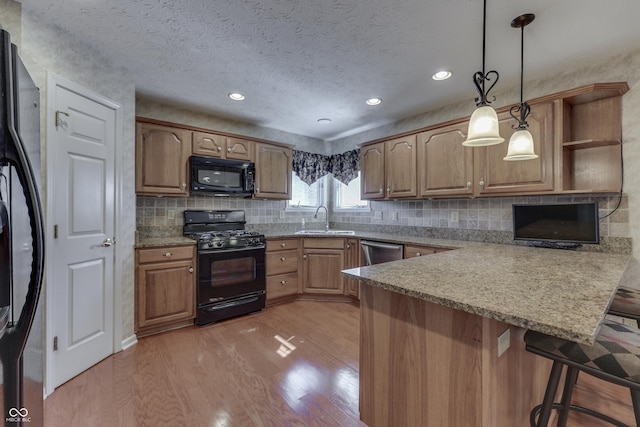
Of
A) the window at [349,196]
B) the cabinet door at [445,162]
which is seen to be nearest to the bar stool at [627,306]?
→ the cabinet door at [445,162]

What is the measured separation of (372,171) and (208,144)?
1.98 meters

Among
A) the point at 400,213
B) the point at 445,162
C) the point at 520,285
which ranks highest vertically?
the point at 445,162

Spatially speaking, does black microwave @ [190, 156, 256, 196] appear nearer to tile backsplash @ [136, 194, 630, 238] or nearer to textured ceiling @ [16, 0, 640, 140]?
tile backsplash @ [136, 194, 630, 238]

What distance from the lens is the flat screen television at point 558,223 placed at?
205 cm

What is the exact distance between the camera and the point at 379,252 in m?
3.13

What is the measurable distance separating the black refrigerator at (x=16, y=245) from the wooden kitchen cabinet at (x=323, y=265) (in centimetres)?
279

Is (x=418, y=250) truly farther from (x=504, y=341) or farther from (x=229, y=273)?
(x=229, y=273)

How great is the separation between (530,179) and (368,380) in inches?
80.6

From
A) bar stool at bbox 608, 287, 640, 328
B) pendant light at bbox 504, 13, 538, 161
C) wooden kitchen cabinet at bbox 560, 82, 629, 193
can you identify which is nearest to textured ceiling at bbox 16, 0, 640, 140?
pendant light at bbox 504, 13, 538, 161

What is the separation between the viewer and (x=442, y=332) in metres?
1.11

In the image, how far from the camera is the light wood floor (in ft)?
5.20

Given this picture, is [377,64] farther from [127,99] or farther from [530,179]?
[127,99]

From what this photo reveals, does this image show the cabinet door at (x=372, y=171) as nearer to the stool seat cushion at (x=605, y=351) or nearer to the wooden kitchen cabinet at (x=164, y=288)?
the wooden kitchen cabinet at (x=164, y=288)

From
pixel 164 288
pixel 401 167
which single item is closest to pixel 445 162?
pixel 401 167
